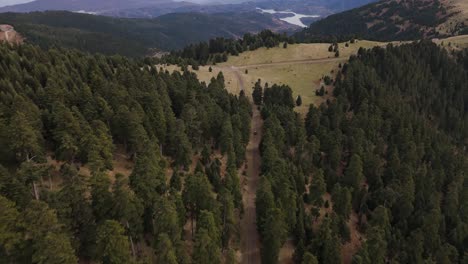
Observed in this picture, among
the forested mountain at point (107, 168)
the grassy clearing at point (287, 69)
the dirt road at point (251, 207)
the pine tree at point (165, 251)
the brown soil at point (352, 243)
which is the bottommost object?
the brown soil at point (352, 243)

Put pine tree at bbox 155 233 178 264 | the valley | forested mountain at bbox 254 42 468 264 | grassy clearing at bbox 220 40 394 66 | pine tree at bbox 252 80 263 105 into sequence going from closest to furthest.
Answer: pine tree at bbox 155 233 178 264 < the valley < forested mountain at bbox 254 42 468 264 < pine tree at bbox 252 80 263 105 < grassy clearing at bbox 220 40 394 66

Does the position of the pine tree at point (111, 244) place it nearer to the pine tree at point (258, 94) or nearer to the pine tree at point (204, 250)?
the pine tree at point (204, 250)

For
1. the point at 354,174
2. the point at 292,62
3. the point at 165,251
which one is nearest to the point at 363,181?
the point at 354,174

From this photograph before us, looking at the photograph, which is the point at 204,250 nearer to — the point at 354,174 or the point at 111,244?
Answer: the point at 111,244

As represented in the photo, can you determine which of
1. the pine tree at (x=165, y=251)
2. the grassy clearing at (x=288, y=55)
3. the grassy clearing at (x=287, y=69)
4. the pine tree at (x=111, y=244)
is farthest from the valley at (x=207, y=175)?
the grassy clearing at (x=288, y=55)

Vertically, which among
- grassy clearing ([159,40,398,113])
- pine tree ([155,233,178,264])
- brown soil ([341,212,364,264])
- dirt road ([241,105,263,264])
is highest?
grassy clearing ([159,40,398,113])

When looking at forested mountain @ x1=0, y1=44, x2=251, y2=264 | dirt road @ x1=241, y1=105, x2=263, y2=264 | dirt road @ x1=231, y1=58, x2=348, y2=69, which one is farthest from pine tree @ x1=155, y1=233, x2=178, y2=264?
dirt road @ x1=231, y1=58, x2=348, y2=69

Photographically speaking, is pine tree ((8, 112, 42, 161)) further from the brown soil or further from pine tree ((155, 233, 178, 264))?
the brown soil
